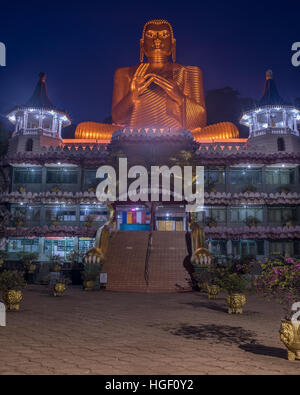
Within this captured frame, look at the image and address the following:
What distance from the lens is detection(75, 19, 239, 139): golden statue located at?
38.0 m

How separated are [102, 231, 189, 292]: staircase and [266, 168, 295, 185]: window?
14.9 metres

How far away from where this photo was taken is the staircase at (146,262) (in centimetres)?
2000

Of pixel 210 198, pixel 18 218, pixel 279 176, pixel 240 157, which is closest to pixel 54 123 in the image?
pixel 18 218

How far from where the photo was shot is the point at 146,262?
2167 centimetres

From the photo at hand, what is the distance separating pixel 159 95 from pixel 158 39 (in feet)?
22.3

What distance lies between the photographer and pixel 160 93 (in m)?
38.8

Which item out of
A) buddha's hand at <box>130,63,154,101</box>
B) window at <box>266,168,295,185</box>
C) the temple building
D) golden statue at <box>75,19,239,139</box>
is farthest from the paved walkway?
buddha's hand at <box>130,63,154,101</box>

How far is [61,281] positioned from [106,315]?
19.7 ft

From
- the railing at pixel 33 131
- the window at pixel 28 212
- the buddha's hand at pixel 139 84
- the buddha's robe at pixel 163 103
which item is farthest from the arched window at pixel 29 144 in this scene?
the buddha's hand at pixel 139 84

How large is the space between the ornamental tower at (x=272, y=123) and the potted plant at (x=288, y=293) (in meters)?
29.2

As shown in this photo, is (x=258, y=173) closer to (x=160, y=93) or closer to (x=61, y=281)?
(x=160, y=93)

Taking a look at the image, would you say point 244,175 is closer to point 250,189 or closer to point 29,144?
point 250,189

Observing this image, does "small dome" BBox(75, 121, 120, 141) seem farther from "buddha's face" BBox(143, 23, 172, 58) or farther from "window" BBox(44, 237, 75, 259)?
"window" BBox(44, 237, 75, 259)

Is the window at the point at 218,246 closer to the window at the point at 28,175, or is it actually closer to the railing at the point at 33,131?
the window at the point at 28,175
